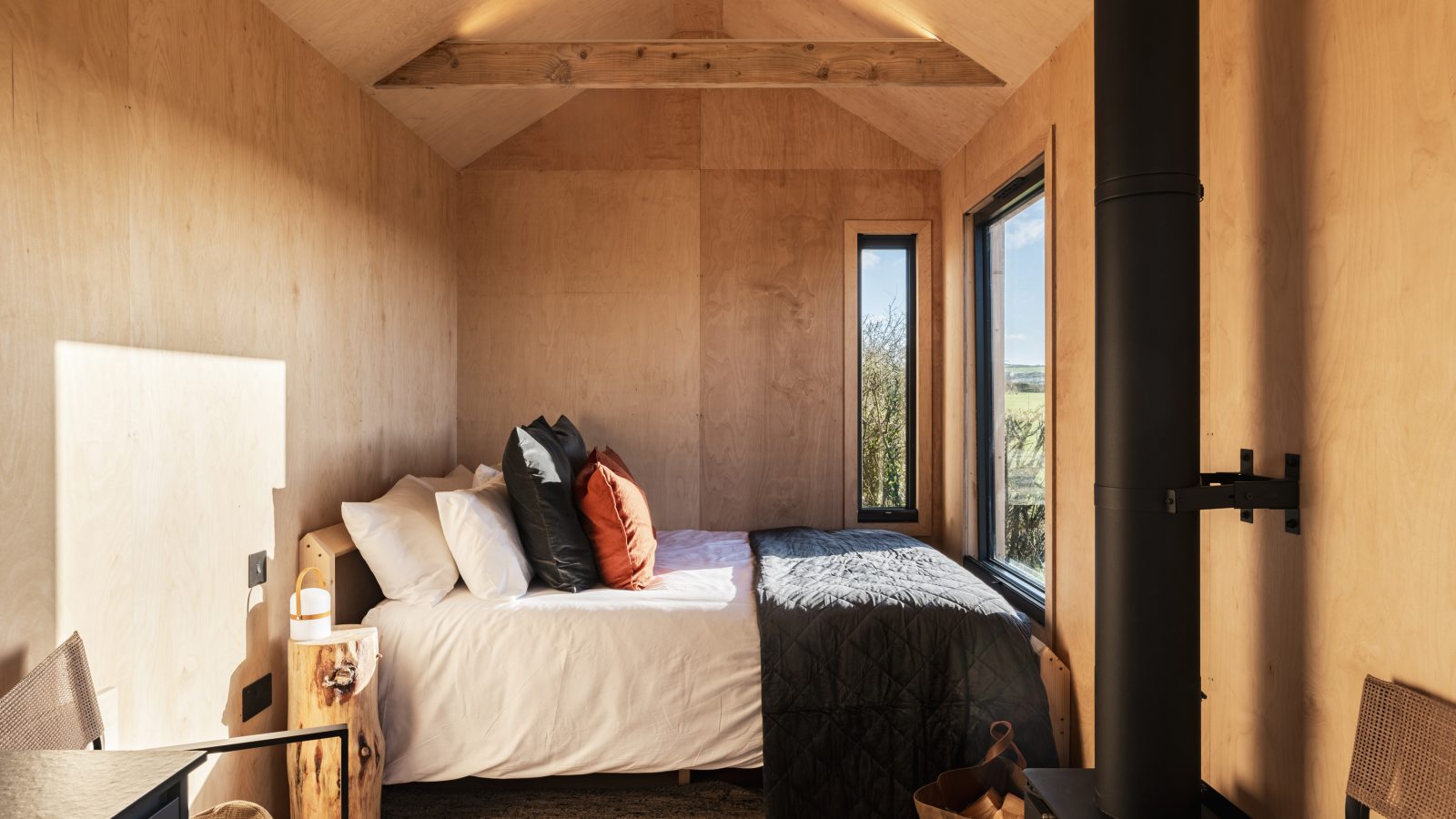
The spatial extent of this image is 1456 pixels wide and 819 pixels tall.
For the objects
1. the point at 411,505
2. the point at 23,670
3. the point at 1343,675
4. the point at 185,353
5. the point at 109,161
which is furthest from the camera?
the point at 411,505

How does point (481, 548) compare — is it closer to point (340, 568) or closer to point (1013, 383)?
point (340, 568)

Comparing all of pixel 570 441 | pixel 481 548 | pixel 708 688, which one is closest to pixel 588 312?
pixel 570 441

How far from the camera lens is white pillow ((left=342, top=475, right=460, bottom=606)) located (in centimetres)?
A: 258

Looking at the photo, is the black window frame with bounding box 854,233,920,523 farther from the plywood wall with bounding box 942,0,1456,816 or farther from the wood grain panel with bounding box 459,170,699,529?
the plywood wall with bounding box 942,0,1456,816

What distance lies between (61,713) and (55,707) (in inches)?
0.9

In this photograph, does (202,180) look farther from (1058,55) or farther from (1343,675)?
(1343,675)

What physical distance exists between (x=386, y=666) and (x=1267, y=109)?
2.73m

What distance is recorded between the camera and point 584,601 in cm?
260

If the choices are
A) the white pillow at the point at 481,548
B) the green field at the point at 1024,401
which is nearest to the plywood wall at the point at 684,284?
the green field at the point at 1024,401

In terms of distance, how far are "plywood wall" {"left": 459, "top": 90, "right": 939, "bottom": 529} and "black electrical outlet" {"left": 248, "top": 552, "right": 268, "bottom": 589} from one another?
1.84m

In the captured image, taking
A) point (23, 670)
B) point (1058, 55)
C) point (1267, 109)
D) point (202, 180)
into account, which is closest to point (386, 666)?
point (23, 670)

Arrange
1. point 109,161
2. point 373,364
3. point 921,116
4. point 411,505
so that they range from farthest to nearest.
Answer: point 921,116
point 373,364
point 411,505
point 109,161

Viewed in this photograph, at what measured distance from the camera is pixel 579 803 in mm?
2617

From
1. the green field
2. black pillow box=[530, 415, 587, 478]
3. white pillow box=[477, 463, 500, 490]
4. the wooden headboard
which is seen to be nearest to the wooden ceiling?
the green field
